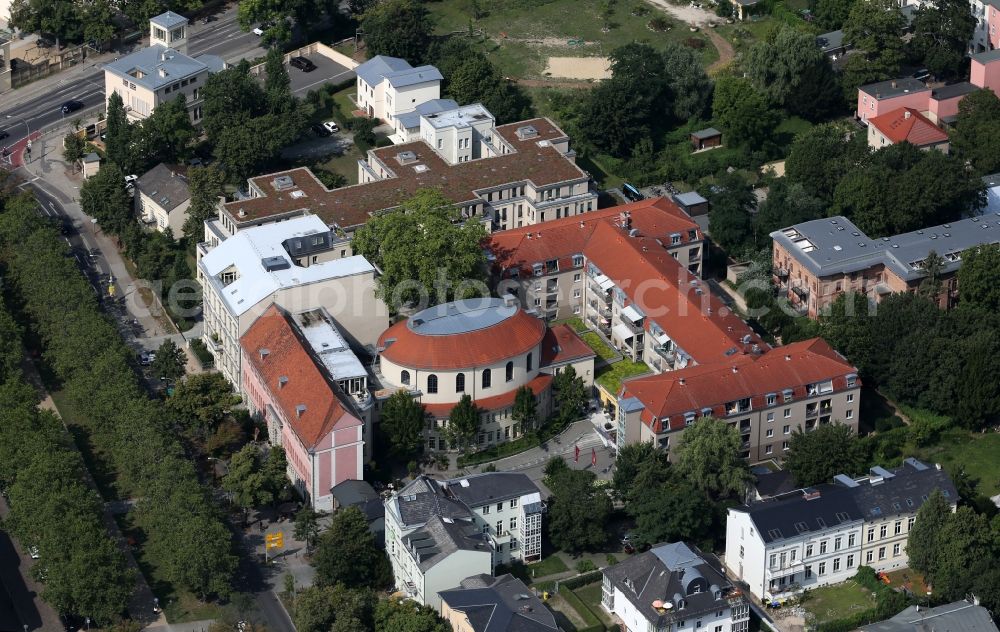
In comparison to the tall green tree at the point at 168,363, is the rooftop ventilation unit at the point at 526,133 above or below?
above

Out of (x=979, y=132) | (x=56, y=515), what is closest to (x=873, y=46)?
(x=979, y=132)

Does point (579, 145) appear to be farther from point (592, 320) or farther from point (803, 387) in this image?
point (803, 387)

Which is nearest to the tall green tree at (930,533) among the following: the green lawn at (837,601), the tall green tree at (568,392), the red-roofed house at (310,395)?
the green lawn at (837,601)

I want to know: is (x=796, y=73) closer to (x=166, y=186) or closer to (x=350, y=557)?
(x=166, y=186)

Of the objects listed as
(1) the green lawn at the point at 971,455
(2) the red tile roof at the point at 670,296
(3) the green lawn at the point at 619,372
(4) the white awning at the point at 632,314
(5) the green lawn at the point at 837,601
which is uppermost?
(2) the red tile roof at the point at 670,296

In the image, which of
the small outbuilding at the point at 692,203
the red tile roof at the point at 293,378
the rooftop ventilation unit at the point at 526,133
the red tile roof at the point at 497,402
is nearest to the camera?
the red tile roof at the point at 293,378

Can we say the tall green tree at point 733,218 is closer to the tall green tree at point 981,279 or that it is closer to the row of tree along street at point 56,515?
the tall green tree at point 981,279
